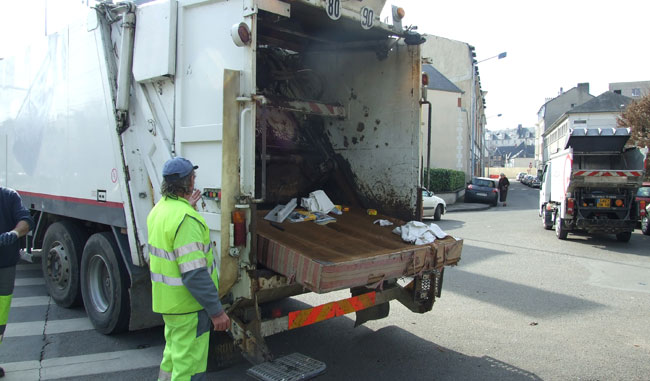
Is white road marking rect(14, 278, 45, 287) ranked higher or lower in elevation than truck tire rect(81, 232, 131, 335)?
lower

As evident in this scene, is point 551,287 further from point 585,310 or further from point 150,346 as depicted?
point 150,346

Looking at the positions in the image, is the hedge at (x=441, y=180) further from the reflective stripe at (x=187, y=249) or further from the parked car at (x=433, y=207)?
the reflective stripe at (x=187, y=249)

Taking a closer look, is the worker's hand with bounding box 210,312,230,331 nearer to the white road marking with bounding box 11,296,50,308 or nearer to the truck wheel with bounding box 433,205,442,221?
the white road marking with bounding box 11,296,50,308

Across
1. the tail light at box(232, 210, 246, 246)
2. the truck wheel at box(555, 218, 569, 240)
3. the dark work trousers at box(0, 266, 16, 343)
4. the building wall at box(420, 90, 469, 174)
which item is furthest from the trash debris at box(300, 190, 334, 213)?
the building wall at box(420, 90, 469, 174)

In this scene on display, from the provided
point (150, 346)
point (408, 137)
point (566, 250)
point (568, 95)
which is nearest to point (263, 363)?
point (150, 346)

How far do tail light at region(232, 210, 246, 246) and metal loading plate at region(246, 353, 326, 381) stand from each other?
84cm

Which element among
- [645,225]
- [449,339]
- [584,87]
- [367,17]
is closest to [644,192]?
[645,225]

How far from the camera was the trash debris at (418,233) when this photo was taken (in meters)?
4.09

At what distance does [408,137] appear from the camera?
4.59 meters

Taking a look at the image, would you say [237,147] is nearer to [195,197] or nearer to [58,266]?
[195,197]

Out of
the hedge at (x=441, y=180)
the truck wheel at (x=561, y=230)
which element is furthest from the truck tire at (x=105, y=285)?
the hedge at (x=441, y=180)

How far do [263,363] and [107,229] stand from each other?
2395 mm

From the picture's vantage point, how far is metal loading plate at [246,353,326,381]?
3.06 m

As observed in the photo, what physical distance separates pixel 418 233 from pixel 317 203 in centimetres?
104
